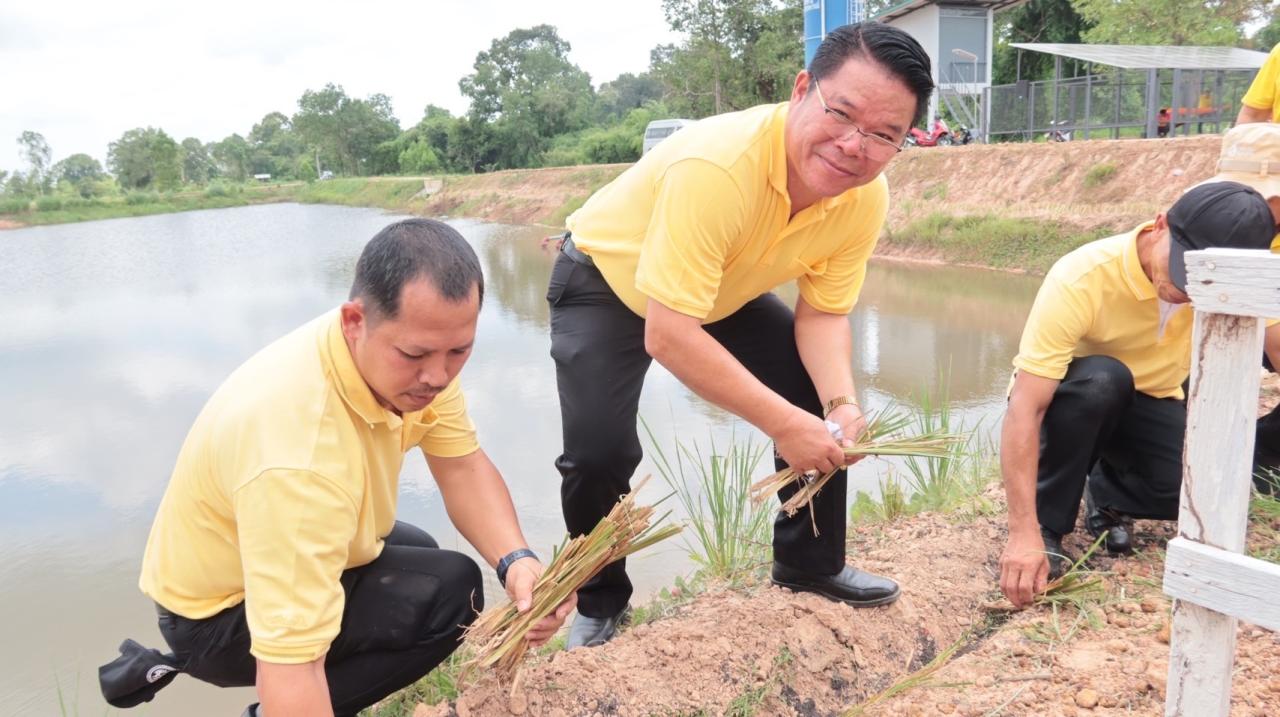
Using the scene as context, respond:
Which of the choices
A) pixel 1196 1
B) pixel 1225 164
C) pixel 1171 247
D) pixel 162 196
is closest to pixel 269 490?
pixel 1171 247

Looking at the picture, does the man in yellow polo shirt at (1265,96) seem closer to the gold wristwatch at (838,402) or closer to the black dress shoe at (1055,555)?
the black dress shoe at (1055,555)

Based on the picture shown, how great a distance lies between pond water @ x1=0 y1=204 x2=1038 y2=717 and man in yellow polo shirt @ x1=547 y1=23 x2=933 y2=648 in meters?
0.93

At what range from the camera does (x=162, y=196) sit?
118 feet

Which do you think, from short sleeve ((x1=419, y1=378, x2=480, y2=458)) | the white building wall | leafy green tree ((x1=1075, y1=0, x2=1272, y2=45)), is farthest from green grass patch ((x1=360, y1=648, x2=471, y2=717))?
the white building wall

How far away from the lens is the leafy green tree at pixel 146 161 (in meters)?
44.3

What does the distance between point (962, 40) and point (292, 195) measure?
30.8m

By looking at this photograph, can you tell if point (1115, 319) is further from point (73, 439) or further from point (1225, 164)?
point (73, 439)

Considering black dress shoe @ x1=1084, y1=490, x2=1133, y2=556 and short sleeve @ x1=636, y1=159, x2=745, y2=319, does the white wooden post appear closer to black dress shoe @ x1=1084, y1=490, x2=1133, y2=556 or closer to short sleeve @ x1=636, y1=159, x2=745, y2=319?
short sleeve @ x1=636, y1=159, x2=745, y2=319

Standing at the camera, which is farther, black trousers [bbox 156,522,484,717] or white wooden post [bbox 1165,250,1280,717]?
black trousers [bbox 156,522,484,717]

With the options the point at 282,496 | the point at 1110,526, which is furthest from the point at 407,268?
the point at 1110,526

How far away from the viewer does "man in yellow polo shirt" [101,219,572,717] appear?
4.49 feet

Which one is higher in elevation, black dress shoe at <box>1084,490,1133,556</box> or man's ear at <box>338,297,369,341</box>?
man's ear at <box>338,297,369,341</box>

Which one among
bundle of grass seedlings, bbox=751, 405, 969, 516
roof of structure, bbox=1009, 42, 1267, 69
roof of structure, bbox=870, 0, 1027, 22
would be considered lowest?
bundle of grass seedlings, bbox=751, 405, 969, 516

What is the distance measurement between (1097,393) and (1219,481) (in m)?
0.98
